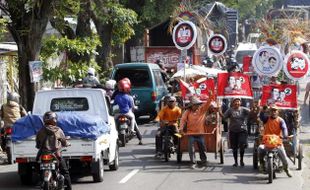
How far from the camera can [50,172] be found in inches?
526

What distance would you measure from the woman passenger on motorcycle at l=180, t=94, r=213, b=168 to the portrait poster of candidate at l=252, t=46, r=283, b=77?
325cm

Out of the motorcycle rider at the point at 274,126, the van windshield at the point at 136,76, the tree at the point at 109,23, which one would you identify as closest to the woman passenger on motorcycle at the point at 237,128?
the motorcycle rider at the point at 274,126

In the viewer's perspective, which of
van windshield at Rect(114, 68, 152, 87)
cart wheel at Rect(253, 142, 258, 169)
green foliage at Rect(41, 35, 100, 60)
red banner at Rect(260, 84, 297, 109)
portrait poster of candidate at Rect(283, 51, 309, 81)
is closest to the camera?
cart wheel at Rect(253, 142, 258, 169)

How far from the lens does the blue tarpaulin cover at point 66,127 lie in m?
15.0

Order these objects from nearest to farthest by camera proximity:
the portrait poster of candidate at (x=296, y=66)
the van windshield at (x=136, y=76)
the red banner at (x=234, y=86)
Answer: the red banner at (x=234, y=86)
the portrait poster of candidate at (x=296, y=66)
the van windshield at (x=136, y=76)

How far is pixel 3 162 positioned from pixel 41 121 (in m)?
4.55

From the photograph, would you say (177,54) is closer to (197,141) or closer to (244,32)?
(197,141)

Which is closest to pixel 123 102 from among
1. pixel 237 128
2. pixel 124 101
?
pixel 124 101

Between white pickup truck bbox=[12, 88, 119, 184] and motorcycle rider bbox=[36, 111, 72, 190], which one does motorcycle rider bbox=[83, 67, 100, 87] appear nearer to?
white pickup truck bbox=[12, 88, 119, 184]

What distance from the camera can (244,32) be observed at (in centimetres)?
8744

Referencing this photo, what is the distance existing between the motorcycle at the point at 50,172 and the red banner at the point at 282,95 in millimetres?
6602

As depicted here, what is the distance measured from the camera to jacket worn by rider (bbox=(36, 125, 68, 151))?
13695 mm

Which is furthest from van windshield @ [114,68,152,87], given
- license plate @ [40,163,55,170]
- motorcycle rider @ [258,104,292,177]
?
license plate @ [40,163,55,170]

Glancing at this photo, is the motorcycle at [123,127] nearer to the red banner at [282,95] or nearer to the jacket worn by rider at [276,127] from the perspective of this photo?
the red banner at [282,95]
